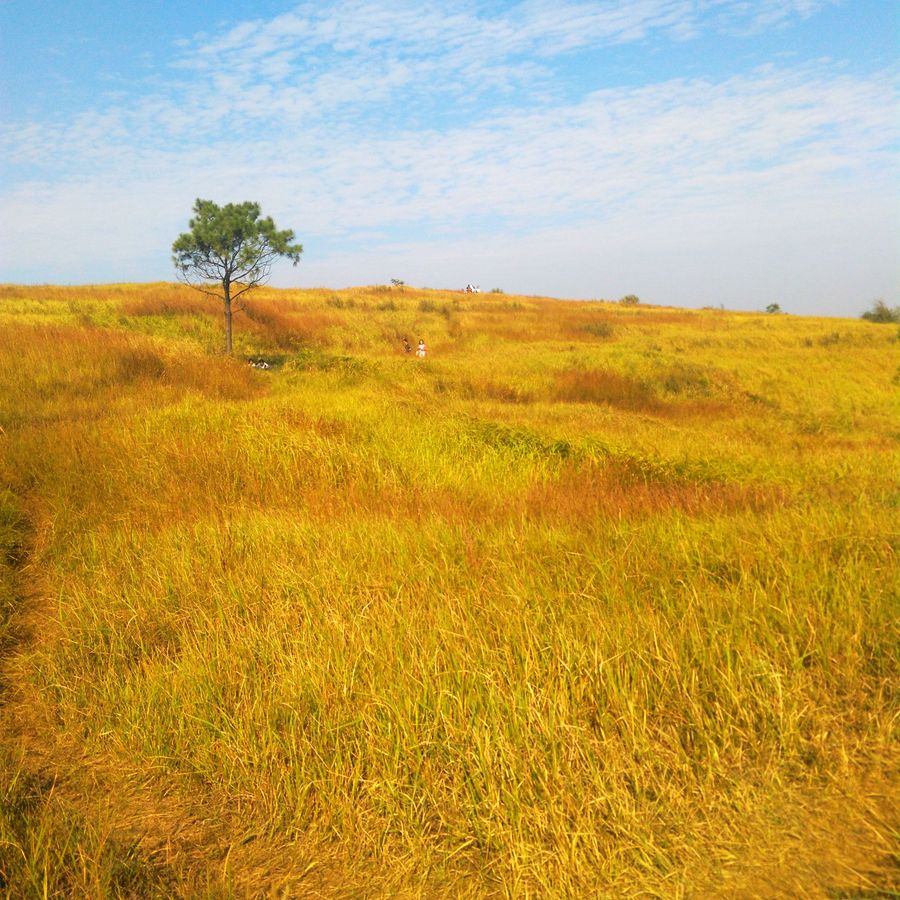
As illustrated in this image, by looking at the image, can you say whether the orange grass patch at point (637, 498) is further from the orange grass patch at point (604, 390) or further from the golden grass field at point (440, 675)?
the orange grass patch at point (604, 390)

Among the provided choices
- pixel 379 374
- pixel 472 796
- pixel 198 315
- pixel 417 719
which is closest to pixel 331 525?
pixel 417 719

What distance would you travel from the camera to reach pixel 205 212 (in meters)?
19.5

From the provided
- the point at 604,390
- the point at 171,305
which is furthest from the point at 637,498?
the point at 171,305

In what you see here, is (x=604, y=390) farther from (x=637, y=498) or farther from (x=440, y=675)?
(x=440, y=675)

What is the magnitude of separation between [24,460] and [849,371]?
22629 mm

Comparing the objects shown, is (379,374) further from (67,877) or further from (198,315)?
(198,315)

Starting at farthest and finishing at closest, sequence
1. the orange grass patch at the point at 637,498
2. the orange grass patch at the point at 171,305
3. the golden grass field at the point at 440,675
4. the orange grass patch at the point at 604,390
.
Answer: the orange grass patch at the point at 171,305 → the orange grass patch at the point at 604,390 → the orange grass patch at the point at 637,498 → the golden grass field at the point at 440,675

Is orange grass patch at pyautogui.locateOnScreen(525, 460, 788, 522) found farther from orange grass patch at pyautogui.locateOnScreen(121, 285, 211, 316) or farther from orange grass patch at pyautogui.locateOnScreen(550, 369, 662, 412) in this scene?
orange grass patch at pyautogui.locateOnScreen(121, 285, 211, 316)

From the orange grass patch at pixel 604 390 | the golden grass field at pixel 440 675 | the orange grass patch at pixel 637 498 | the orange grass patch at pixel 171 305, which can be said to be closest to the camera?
the golden grass field at pixel 440 675

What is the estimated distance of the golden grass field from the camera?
2.24 metres

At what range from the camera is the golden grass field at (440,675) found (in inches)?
88.0

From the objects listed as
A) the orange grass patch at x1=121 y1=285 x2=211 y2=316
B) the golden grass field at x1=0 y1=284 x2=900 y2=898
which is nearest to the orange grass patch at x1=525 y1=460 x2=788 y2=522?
the golden grass field at x1=0 y1=284 x2=900 y2=898

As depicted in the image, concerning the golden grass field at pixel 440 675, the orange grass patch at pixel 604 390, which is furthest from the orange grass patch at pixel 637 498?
the orange grass patch at pixel 604 390

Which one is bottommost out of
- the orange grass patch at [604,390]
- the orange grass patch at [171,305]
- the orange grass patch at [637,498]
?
the orange grass patch at [637,498]
